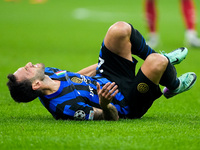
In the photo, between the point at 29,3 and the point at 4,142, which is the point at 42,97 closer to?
the point at 4,142

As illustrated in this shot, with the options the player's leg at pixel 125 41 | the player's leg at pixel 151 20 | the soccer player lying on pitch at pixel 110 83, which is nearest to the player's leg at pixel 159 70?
the soccer player lying on pitch at pixel 110 83

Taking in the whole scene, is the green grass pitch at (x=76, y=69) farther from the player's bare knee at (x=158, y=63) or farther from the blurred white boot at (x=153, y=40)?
the player's bare knee at (x=158, y=63)

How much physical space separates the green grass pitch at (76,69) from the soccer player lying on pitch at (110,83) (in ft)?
0.45

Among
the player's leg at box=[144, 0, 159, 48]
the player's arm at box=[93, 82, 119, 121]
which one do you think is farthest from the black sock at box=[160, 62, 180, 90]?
the player's leg at box=[144, 0, 159, 48]

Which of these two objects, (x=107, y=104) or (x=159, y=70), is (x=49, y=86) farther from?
(x=159, y=70)

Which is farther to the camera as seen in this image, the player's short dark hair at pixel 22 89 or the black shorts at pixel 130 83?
the black shorts at pixel 130 83

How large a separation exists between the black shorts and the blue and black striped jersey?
0.23 feet

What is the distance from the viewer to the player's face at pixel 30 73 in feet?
14.5

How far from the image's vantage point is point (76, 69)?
8047 mm

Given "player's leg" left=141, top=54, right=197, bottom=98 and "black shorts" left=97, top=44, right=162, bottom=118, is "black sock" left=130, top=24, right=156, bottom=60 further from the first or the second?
"player's leg" left=141, top=54, right=197, bottom=98

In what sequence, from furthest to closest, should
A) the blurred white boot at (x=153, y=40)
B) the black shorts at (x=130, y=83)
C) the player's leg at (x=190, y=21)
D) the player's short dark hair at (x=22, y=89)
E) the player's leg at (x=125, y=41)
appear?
the blurred white boot at (x=153, y=40) → the player's leg at (x=190, y=21) → the player's leg at (x=125, y=41) → the black shorts at (x=130, y=83) → the player's short dark hair at (x=22, y=89)

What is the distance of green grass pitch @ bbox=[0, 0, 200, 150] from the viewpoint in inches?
147

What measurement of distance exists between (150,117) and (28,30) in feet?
31.9

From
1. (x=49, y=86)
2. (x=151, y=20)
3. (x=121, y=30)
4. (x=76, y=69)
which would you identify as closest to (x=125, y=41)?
(x=121, y=30)
